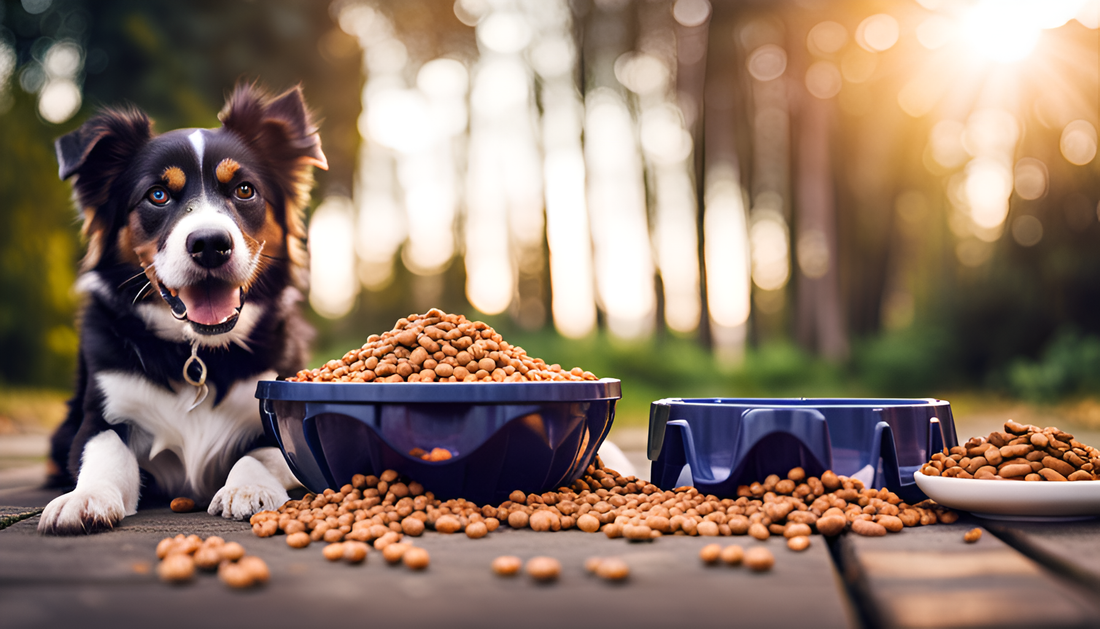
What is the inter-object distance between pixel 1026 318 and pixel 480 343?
800 cm

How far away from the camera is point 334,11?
8.12 m

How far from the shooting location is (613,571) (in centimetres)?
125

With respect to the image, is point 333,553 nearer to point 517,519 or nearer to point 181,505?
point 517,519

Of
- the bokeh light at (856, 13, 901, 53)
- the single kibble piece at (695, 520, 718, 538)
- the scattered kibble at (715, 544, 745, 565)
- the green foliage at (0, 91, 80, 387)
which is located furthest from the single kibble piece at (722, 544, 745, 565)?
the bokeh light at (856, 13, 901, 53)

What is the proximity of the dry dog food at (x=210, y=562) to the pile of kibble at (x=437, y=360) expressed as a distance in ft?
1.70

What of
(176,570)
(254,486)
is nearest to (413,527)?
(176,570)

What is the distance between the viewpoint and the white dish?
5.24 feet

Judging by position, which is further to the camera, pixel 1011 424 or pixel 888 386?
pixel 888 386

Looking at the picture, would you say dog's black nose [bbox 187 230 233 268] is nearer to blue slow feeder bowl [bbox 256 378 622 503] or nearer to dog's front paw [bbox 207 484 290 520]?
blue slow feeder bowl [bbox 256 378 622 503]

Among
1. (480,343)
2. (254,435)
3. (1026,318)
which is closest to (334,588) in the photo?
(480,343)

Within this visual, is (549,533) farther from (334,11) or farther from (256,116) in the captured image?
(334,11)

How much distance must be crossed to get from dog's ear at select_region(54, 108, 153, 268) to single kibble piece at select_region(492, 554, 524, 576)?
158cm

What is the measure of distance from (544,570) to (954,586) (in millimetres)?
623

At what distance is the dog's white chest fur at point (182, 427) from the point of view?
80.5 inches
